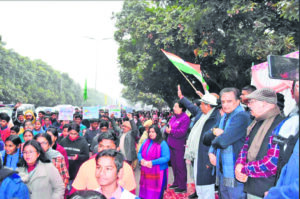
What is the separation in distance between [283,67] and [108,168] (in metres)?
1.50

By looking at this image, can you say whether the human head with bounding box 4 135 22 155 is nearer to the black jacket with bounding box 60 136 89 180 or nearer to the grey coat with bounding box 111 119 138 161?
the black jacket with bounding box 60 136 89 180

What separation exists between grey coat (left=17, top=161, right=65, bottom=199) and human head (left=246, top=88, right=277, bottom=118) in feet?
7.70

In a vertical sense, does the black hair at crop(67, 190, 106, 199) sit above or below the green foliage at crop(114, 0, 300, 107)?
below

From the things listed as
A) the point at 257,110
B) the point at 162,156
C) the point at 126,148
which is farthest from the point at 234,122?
the point at 126,148

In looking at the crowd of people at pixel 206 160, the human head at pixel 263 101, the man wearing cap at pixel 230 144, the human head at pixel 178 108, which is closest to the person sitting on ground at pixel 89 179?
the crowd of people at pixel 206 160

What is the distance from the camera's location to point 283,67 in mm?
1293

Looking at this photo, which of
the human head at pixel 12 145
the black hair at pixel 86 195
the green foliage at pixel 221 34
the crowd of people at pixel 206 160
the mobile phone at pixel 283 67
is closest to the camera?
the mobile phone at pixel 283 67

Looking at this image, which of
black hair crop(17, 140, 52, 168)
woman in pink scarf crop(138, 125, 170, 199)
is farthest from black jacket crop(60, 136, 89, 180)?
black hair crop(17, 140, 52, 168)

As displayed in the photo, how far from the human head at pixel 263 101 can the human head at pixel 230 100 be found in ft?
2.06

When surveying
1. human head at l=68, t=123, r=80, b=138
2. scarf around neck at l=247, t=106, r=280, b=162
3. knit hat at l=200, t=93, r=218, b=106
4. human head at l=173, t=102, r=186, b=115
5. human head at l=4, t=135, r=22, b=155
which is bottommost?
human head at l=4, t=135, r=22, b=155

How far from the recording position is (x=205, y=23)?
9.55 metres

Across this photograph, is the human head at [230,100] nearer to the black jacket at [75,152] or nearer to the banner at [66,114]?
the black jacket at [75,152]

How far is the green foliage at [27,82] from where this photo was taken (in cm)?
3608

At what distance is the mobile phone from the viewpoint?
4.16 feet
